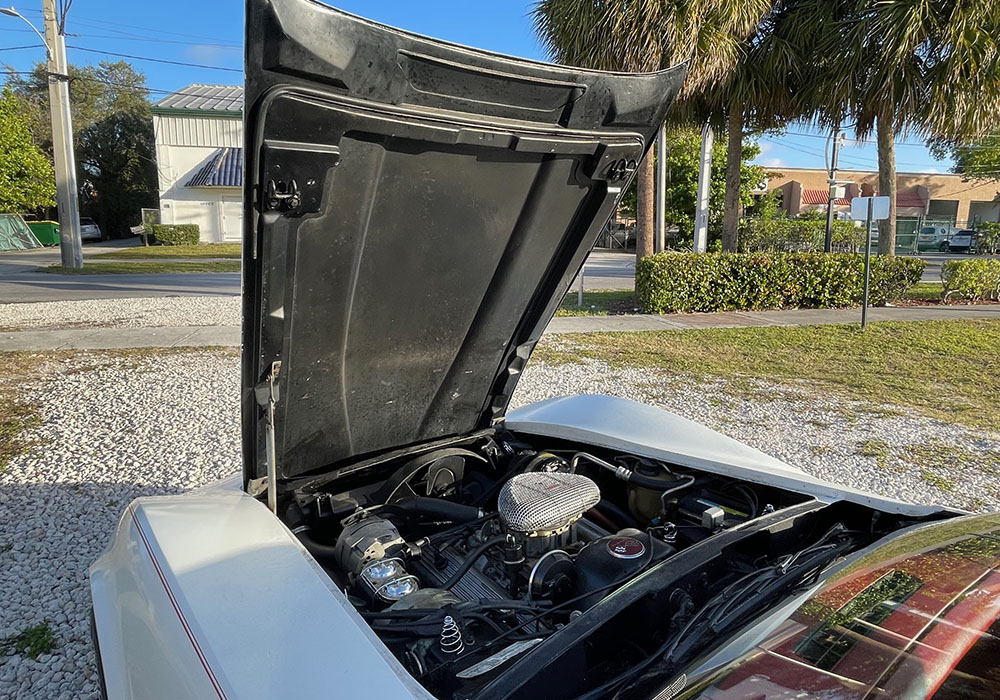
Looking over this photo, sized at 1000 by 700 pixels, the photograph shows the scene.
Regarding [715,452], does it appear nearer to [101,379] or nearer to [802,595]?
[802,595]

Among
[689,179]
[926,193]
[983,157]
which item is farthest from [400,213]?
[926,193]

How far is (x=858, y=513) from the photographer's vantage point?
6.40ft

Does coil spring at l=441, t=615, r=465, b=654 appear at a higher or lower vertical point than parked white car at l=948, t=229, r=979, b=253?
lower

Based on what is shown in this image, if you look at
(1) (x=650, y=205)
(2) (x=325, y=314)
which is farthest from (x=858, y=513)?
(1) (x=650, y=205)

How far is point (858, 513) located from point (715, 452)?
1.75 ft

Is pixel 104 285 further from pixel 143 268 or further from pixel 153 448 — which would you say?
Result: pixel 153 448

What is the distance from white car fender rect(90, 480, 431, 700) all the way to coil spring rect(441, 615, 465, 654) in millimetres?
236

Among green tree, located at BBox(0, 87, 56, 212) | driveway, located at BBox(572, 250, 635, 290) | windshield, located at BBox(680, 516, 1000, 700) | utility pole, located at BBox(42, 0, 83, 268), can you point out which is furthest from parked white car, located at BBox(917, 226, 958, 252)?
green tree, located at BBox(0, 87, 56, 212)

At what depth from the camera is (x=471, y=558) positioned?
1.92 m

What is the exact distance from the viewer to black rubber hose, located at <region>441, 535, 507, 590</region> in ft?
6.08

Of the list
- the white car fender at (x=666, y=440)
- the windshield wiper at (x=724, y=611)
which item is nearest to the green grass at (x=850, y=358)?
the white car fender at (x=666, y=440)

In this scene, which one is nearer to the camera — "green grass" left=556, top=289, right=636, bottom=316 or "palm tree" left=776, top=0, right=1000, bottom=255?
"palm tree" left=776, top=0, right=1000, bottom=255

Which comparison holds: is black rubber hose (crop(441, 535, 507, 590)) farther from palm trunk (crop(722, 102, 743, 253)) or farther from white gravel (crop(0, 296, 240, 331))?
palm trunk (crop(722, 102, 743, 253))

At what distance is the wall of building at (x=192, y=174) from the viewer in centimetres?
3052
